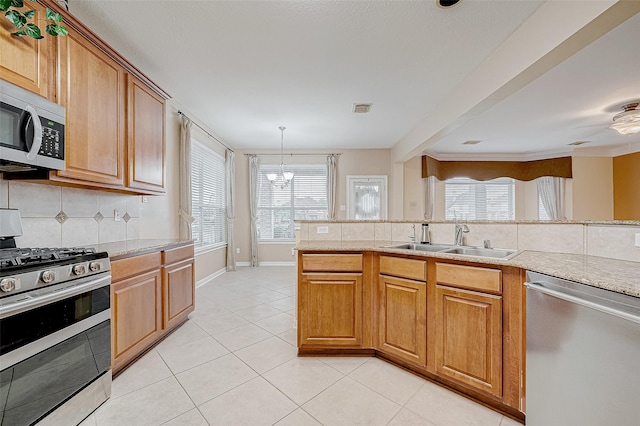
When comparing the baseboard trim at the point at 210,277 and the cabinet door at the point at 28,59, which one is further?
the baseboard trim at the point at 210,277

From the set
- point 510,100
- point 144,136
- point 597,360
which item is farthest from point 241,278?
point 510,100

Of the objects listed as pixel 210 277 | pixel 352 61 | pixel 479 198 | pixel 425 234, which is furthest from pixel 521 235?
pixel 479 198

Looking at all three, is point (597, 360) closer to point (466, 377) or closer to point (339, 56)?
point (466, 377)

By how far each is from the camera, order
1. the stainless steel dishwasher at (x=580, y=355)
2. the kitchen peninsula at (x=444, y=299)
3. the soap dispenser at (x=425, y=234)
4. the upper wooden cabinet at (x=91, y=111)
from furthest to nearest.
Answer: the soap dispenser at (x=425, y=234) < the upper wooden cabinet at (x=91, y=111) < the kitchen peninsula at (x=444, y=299) < the stainless steel dishwasher at (x=580, y=355)

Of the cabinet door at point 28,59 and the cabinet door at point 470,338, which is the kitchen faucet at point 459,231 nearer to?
the cabinet door at point 470,338

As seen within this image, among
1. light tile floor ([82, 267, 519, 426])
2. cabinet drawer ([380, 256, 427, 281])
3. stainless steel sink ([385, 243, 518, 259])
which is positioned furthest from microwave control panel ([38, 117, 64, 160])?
stainless steel sink ([385, 243, 518, 259])

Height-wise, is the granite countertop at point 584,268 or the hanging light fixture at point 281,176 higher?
the hanging light fixture at point 281,176

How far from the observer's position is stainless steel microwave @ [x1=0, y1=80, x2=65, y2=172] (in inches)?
56.9

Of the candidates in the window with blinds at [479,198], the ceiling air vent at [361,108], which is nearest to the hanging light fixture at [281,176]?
the ceiling air vent at [361,108]

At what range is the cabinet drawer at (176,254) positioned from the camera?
2527 millimetres

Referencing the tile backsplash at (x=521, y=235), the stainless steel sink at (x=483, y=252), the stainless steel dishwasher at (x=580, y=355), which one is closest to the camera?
the stainless steel dishwasher at (x=580, y=355)

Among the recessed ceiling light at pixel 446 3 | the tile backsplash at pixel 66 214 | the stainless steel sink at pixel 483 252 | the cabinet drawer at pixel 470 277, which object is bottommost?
the cabinet drawer at pixel 470 277

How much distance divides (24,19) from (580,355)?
3.28 metres

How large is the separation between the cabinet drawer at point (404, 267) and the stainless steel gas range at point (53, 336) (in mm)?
1963
